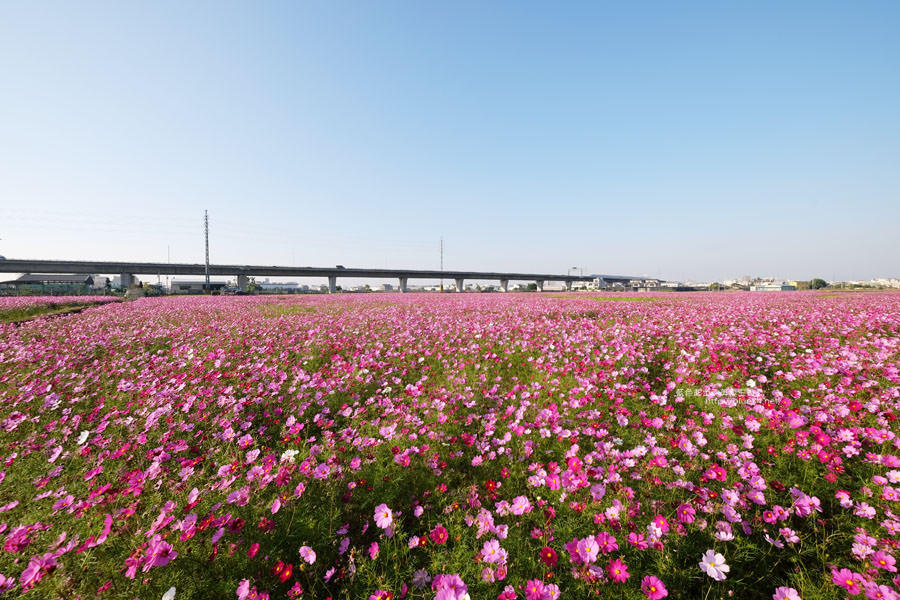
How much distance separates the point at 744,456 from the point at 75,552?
4.51m

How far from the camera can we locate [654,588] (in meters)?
1.62

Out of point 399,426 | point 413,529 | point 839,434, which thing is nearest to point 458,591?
point 413,529

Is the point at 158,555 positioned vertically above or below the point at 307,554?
above

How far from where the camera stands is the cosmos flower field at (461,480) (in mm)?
1869

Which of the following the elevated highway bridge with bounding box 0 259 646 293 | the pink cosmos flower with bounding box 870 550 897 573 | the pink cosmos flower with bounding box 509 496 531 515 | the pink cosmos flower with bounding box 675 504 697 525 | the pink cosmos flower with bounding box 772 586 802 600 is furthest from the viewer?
the elevated highway bridge with bounding box 0 259 646 293

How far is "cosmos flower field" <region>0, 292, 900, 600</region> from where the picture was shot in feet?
6.13

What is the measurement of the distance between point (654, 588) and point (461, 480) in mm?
1575

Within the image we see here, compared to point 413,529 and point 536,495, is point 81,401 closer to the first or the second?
point 413,529

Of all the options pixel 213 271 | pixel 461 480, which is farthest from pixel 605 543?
pixel 213 271

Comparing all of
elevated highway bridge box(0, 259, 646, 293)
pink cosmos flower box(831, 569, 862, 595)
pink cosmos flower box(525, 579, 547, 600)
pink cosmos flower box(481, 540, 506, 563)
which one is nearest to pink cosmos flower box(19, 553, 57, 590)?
pink cosmos flower box(481, 540, 506, 563)

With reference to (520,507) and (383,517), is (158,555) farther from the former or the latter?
(520,507)

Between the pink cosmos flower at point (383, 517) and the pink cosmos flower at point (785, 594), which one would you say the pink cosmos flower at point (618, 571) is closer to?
the pink cosmos flower at point (785, 594)

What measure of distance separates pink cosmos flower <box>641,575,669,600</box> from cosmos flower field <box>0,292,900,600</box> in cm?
1

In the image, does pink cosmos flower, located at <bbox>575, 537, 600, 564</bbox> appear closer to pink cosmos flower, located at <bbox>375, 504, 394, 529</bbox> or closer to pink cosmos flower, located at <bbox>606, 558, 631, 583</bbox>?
pink cosmos flower, located at <bbox>606, 558, 631, 583</bbox>
